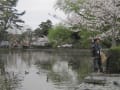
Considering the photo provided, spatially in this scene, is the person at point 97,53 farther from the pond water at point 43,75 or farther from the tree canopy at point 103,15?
the tree canopy at point 103,15

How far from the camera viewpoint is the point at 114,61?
2339 cm

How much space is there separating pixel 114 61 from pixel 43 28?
398ft

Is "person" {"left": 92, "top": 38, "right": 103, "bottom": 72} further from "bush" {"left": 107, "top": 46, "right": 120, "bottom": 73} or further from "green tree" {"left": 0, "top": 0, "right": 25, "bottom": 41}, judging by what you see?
"green tree" {"left": 0, "top": 0, "right": 25, "bottom": 41}

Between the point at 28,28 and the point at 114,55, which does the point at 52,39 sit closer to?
the point at 28,28

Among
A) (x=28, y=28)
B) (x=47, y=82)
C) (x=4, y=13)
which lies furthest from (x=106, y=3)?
(x=28, y=28)

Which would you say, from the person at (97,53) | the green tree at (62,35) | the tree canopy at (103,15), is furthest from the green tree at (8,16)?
the person at (97,53)

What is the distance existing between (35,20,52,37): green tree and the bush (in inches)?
4524

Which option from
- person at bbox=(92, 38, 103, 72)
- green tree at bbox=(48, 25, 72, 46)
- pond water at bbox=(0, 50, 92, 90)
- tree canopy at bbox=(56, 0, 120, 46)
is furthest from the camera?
green tree at bbox=(48, 25, 72, 46)

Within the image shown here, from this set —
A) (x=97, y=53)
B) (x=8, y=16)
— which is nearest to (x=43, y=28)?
(x=8, y=16)

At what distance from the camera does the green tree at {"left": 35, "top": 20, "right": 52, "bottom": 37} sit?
5587 inches

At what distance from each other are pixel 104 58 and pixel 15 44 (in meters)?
106

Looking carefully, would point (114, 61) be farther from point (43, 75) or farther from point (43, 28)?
point (43, 28)

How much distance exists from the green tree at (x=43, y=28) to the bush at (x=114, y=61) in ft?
377

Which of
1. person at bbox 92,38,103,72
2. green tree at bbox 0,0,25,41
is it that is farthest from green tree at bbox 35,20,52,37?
person at bbox 92,38,103,72
